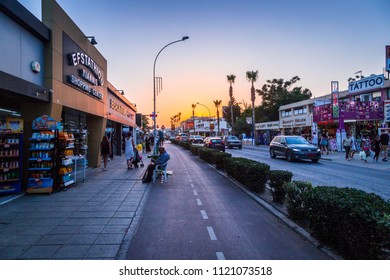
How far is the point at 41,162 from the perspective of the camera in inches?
340

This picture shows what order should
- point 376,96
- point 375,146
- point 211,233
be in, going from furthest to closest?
point 376,96 → point 375,146 → point 211,233

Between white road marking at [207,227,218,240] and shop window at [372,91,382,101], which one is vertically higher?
shop window at [372,91,382,101]

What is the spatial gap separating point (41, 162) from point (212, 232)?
252 inches

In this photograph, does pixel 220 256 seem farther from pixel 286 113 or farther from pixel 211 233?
pixel 286 113

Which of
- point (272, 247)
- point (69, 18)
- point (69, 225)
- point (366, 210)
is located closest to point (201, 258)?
point (272, 247)

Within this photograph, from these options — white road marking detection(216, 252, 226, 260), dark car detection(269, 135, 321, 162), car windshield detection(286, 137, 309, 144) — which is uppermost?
car windshield detection(286, 137, 309, 144)

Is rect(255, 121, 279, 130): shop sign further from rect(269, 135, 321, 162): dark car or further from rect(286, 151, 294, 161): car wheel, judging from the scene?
rect(286, 151, 294, 161): car wheel

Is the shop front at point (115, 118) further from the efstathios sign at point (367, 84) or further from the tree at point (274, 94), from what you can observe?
the tree at point (274, 94)

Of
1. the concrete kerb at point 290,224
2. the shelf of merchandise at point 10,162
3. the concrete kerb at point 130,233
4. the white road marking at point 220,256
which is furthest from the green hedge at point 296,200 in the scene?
the shelf of merchandise at point 10,162

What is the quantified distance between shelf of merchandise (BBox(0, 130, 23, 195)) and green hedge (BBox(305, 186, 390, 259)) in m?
8.42

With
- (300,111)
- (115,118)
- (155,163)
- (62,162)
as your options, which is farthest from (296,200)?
(300,111)

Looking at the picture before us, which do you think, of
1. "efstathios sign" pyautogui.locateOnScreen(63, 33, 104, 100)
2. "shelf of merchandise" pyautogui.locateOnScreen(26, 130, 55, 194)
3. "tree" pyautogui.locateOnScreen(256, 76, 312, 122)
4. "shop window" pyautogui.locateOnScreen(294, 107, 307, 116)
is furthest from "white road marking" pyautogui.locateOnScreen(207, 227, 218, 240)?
"tree" pyautogui.locateOnScreen(256, 76, 312, 122)

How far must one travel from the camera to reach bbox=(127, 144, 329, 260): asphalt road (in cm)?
420

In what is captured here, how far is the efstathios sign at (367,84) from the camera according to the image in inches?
965
